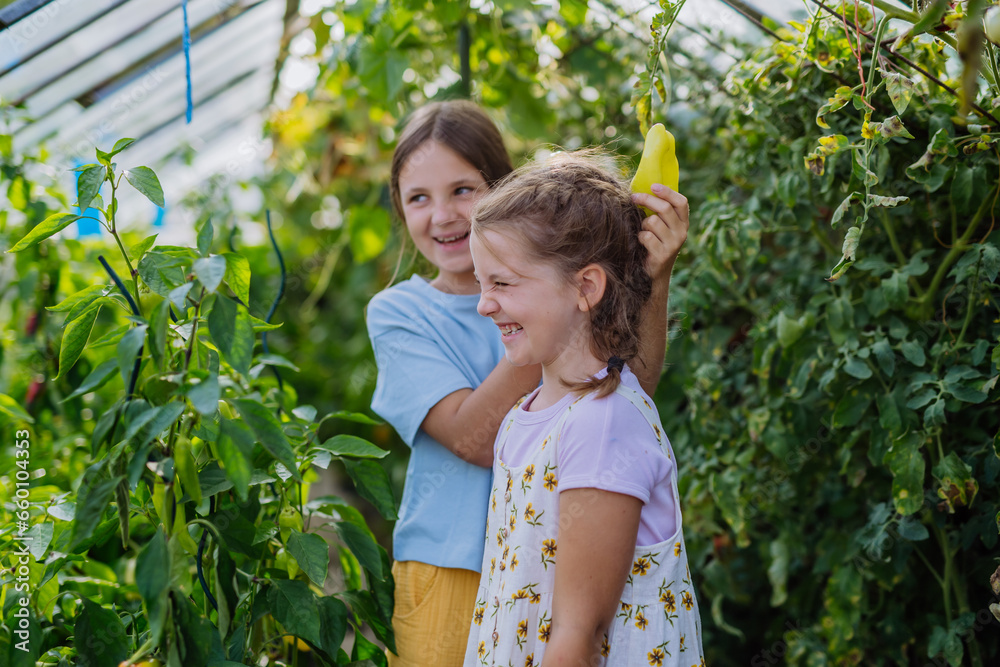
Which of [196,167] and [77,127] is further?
[196,167]

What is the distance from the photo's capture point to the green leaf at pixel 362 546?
3.76ft

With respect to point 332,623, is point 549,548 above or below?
above

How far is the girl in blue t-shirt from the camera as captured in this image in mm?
1171

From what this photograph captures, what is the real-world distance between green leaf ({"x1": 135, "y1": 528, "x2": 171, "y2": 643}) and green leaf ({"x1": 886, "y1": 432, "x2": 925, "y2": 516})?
43.2 inches

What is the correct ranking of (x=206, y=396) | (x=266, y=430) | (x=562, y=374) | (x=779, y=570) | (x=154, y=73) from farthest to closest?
(x=154, y=73) → (x=779, y=570) → (x=562, y=374) → (x=266, y=430) → (x=206, y=396)

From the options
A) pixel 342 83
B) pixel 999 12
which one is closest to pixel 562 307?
pixel 999 12

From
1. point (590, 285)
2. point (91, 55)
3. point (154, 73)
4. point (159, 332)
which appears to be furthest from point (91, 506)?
point (154, 73)

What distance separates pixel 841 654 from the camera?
1.51 m

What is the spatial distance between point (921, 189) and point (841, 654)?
3.02 ft

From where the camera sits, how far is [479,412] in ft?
3.81

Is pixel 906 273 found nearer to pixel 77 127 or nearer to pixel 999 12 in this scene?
pixel 999 12

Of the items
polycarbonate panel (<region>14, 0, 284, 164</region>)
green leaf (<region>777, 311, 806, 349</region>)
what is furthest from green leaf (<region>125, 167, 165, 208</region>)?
polycarbonate panel (<region>14, 0, 284, 164</region>)

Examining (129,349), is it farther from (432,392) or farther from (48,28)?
(48,28)

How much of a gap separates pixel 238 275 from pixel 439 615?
61 cm
